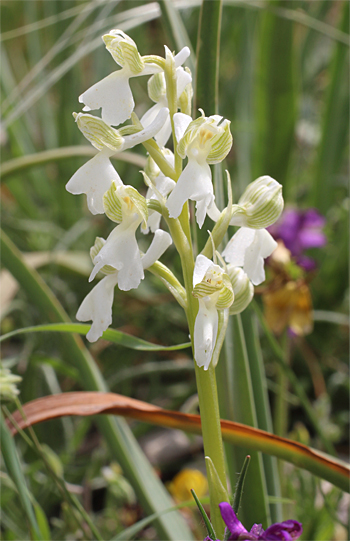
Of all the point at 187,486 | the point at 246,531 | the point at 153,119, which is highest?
the point at 153,119

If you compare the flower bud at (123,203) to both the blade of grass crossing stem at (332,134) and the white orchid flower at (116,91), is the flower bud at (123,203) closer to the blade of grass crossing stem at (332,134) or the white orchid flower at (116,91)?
the white orchid flower at (116,91)

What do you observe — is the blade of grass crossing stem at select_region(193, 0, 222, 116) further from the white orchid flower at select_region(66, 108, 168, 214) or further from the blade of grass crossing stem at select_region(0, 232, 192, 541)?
the blade of grass crossing stem at select_region(0, 232, 192, 541)

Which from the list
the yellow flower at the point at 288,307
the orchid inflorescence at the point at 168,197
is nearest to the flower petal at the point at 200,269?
the orchid inflorescence at the point at 168,197

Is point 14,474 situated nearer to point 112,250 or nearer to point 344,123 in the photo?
point 112,250

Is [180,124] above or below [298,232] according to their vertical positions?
above

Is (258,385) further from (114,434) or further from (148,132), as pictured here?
(148,132)

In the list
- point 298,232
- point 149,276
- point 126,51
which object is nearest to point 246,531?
point 126,51

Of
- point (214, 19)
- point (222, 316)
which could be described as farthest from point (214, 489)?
point (214, 19)
